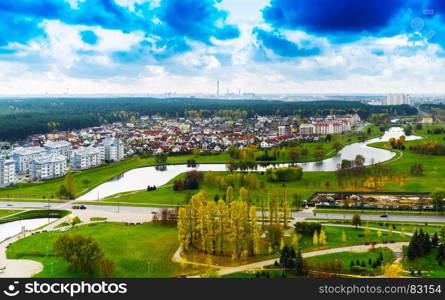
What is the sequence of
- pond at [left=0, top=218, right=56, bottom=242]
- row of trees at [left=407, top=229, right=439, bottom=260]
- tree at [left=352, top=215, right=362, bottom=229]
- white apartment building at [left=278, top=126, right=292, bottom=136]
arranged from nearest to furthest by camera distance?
row of trees at [left=407, top=229, right=439, bottom=260]
tree at [left=352, top=215, right=362, bottom=229]
pond at [left=0, top=218, right=56, bottom=242]
white apartment building at [left=278, top=126, right=292, bottom=136]

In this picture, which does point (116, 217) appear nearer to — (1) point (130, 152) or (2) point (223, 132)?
(1) point (130, 152)

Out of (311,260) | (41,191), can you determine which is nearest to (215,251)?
(311,260)

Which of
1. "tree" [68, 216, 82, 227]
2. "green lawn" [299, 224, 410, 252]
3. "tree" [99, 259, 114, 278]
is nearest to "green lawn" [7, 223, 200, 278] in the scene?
"tree" [99, 259, 114, 278]

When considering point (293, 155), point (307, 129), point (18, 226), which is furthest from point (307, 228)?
point (307, 129)

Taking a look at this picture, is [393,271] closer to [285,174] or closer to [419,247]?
[419,247]

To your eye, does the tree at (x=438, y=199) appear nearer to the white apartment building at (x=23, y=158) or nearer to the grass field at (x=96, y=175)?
the grass field at (x=96, y=175)

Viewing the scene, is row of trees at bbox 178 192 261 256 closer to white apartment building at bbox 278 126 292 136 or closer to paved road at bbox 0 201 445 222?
paved road at bbox 0 201 445 222


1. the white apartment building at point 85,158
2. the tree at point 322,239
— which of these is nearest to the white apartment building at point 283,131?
the white apartment building at point 85,158
